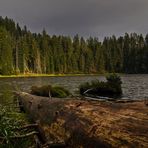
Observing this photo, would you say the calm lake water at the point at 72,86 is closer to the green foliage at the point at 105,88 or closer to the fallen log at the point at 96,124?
the green foliage at the point at 105,88

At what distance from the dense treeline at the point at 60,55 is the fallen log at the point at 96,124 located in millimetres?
100925

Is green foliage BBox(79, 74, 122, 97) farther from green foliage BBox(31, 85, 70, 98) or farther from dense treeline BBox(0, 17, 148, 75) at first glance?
dense treeline BBox(0, 17, 148, 75)

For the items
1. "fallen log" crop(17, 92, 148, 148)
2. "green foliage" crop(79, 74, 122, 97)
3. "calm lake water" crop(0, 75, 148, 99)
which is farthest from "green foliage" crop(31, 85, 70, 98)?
"fallen log" crop(17, 92, 148, 148)

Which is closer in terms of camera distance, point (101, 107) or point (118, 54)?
point (101, 107)

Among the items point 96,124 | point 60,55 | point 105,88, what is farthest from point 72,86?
point 60,55

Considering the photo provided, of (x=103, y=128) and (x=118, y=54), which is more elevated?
(x=118, y=54)

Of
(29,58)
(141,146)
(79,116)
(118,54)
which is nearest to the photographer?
(141,146)

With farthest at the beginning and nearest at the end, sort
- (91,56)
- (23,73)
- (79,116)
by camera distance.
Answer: (91,56)
(23,73)
(79,116)

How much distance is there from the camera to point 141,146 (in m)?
4.79

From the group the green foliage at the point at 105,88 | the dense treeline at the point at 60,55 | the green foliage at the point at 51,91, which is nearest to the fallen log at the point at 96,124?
the green foliage at the point at 51,91

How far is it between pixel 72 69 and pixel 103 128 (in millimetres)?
152835

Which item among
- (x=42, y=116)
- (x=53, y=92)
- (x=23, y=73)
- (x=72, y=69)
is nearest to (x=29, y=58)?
(x=23, y=73)

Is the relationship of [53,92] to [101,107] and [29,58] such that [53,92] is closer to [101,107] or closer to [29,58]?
[101,107]

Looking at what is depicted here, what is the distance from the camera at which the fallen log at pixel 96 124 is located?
17.1 feet
